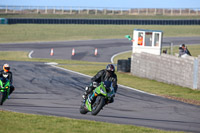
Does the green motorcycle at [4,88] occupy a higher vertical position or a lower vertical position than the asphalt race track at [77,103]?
higher

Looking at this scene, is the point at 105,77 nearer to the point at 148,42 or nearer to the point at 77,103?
the point at 77,103

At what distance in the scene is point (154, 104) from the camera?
1716cm

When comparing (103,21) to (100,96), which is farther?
(103,21)

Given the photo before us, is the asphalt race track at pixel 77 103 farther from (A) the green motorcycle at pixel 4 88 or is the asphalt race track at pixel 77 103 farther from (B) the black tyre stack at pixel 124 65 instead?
(B) the black tyre stack at pixel 124 65

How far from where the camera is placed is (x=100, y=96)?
1254 cm

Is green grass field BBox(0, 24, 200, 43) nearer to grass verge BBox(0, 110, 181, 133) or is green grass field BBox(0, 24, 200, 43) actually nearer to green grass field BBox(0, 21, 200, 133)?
green grass field BBox(0, 21, 200, 133)

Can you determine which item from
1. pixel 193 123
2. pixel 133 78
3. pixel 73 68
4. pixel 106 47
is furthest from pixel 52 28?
pixel 193 123

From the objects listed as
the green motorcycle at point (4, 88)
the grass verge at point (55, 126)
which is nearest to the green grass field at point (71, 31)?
the green motorcycle at point (4, 88)

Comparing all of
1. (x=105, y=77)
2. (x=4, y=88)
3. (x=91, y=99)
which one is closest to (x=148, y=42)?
(x=4, y=88)

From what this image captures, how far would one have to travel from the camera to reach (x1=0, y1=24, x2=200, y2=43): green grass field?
61634 millimetres

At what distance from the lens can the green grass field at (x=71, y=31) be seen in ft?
202

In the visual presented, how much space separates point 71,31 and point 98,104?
55834mm

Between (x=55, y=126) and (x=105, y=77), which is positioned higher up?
(x=105, y=77)

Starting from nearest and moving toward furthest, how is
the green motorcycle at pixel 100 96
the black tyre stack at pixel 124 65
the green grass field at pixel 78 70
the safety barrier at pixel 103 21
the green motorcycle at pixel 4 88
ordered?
1. the green grass field at pixel 78 70
2. the green motorcycle at pixel 100 96
3. the green motorcycle at pixel 4 88
4. the black tyre stack at pixel 124 65
5. the safety barrier at pixel 103 21
